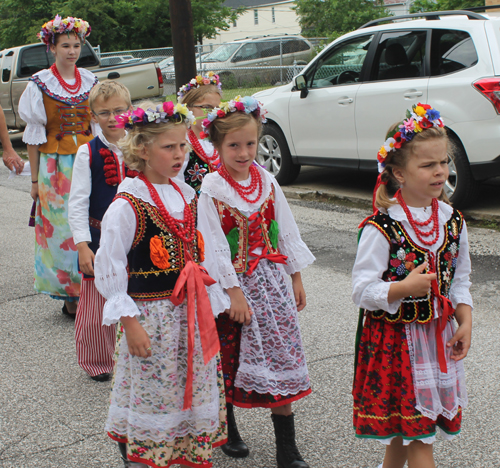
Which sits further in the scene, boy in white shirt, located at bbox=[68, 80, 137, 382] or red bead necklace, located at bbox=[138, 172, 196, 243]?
boy in white shirt, located at bbox=[68, 80, 137, 382]

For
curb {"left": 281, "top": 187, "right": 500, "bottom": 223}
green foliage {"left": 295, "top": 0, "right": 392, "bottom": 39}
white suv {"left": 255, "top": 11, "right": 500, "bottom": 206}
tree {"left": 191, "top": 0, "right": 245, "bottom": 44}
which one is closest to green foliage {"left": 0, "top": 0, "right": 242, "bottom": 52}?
tree {"left": 191, "top": 0, "right": 245, "bottom": 44}

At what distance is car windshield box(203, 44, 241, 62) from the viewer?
21.5 metres

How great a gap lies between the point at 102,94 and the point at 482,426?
2587 mm

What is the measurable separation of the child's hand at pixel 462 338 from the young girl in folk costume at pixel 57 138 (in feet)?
9.92

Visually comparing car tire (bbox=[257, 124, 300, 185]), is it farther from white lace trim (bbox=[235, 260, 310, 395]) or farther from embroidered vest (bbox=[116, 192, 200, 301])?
embroidered vest (bbox=[116, 192, 200, 301])

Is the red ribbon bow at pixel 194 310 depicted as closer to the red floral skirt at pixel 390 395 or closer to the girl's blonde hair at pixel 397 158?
the red floral skirt at pixel 390 395

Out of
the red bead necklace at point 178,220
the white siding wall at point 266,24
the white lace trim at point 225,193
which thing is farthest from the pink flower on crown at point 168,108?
the white siding wall at point 266,24

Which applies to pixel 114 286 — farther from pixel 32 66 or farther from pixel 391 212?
pixel 32 66

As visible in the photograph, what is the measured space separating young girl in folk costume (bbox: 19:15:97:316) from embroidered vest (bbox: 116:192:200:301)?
89.4 inches

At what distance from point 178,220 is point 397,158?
0.90 m

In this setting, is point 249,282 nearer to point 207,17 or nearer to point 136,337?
point 136,337

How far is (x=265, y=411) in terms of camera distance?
3.38 m

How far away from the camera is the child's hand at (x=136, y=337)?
242 cm

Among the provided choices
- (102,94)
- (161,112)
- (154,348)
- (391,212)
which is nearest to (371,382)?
(391,212)
